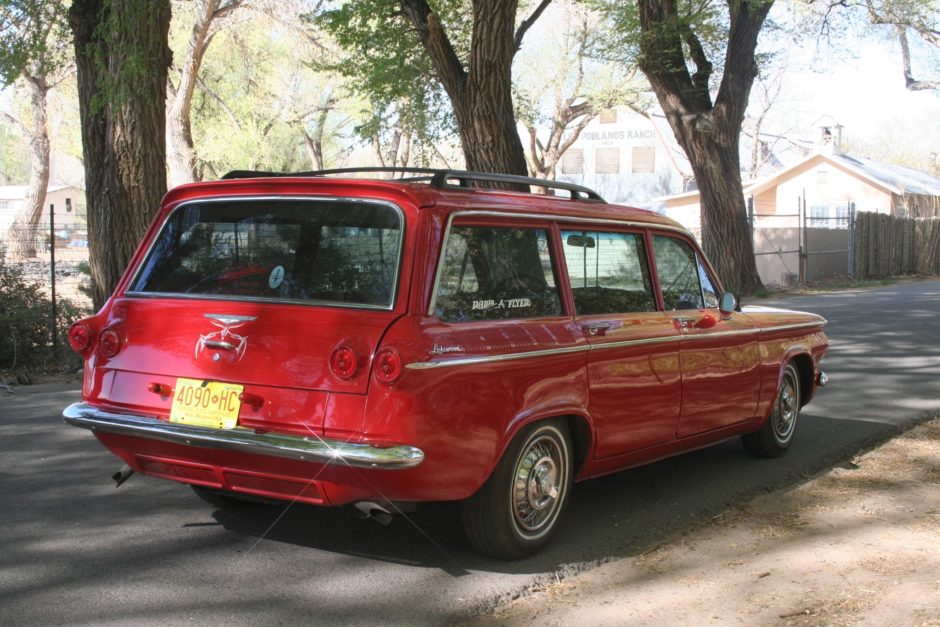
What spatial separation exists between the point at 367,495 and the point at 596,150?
52.6 meters

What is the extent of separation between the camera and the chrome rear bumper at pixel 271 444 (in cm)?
420

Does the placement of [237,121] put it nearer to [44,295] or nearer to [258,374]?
[44,295]

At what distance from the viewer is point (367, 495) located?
4.41m

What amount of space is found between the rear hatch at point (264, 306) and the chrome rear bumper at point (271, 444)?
0.08 metres

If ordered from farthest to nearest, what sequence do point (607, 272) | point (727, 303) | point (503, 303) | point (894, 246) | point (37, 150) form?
point (37, 150) → point (894, 246) → point (727, 303) → point (607, 272) → point (503, 303)

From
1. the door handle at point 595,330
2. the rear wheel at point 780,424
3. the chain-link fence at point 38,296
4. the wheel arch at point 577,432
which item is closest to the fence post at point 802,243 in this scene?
the chain-link fence at point 38,296

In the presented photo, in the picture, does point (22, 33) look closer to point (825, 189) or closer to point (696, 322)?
point (696, 322)

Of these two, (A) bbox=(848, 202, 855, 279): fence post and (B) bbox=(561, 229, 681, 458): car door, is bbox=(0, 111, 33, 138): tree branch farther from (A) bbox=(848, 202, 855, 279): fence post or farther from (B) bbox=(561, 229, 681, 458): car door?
(B) bbox=(561, 229, 681, 458): car door

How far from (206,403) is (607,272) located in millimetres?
2311

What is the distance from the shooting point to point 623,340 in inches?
217

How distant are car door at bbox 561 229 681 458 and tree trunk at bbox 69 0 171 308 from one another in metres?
7.09

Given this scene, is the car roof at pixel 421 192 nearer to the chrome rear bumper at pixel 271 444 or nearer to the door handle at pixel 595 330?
the door handle at pixel 595 330

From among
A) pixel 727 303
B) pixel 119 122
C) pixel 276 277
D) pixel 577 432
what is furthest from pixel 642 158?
pixel 276 277

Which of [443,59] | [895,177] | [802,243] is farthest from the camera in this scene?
[895,177]
